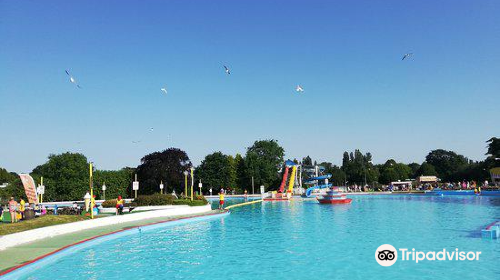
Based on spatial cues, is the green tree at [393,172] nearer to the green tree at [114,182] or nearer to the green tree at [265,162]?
the green tree at [265,162]

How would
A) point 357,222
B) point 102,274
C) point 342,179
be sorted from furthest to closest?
point 342,179
point 357,222
point 102,274

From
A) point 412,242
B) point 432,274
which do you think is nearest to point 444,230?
point 412,242

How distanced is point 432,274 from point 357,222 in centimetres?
1407

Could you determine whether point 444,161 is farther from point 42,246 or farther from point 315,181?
point 42,246

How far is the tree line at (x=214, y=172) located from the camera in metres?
58.9

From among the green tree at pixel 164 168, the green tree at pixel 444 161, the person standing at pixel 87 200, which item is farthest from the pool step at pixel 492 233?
the green tree at pixel 444 161

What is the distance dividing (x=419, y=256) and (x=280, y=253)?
5.46m

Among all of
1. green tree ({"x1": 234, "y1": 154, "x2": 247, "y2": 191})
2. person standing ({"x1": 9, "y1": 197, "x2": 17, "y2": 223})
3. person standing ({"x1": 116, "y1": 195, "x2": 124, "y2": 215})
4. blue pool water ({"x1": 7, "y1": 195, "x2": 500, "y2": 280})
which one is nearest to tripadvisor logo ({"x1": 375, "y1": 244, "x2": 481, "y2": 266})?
blue pool water ({"x1": 7, "y1": 195, "x2": 500, "y2": 280})

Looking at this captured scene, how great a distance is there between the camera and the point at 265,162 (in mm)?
85062

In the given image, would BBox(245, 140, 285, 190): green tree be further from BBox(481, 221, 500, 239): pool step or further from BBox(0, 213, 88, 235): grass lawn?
BBox(481, 221, 500, 239): pool step

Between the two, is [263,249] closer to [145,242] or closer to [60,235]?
[145,242]

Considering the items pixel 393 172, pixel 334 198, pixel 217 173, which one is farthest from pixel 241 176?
pixel 393 172

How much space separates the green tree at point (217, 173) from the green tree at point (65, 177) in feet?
89.9

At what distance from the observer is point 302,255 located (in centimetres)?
1541
